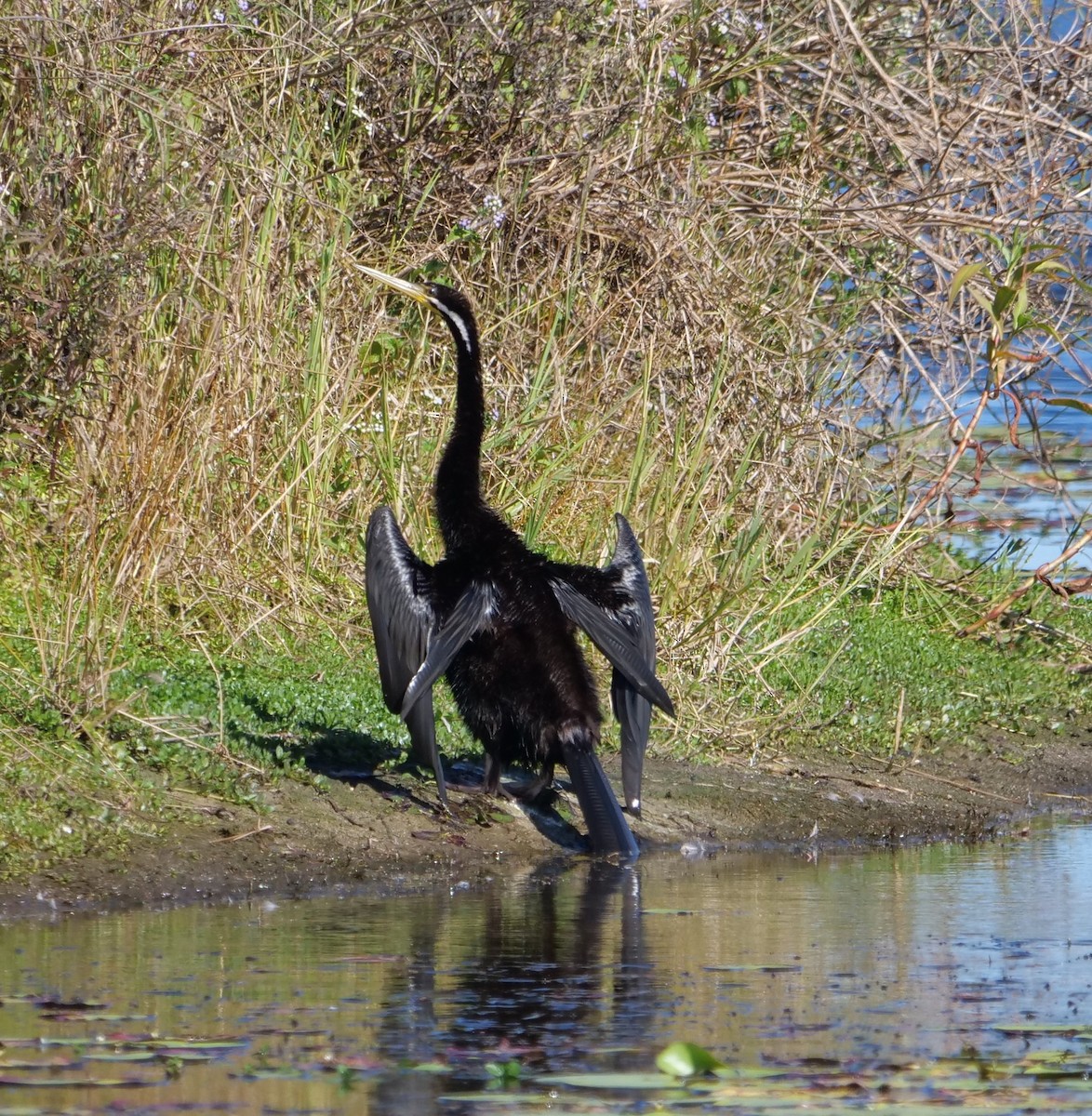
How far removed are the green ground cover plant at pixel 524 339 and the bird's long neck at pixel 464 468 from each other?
903mm

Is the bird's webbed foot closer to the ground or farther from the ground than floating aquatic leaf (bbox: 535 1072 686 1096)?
farther from the ground

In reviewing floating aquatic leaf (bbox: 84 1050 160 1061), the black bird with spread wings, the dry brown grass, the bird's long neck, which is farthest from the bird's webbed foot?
floating aquatic leaf (bbox: 84 1050 160 1061)

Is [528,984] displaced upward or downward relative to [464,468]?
downward

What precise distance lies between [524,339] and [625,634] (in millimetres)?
2861

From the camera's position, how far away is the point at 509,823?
257 inches

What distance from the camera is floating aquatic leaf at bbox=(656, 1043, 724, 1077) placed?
11.7 ft

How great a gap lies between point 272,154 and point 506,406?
153 centimetres

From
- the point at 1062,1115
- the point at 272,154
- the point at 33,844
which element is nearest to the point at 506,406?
the point at 272,154

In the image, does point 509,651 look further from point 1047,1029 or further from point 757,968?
point 1047,1029

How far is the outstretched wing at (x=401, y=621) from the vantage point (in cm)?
620

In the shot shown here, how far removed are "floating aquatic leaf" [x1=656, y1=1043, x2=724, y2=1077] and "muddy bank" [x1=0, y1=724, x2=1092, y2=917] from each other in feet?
7.64

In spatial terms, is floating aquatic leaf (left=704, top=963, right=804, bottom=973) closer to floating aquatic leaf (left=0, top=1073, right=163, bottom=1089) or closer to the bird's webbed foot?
floating aquatic leaf (left=0, top=1073, right=163, bottom=1089)

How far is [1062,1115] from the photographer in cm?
342

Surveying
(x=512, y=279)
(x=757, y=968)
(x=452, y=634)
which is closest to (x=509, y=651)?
(x=452, y=634)
